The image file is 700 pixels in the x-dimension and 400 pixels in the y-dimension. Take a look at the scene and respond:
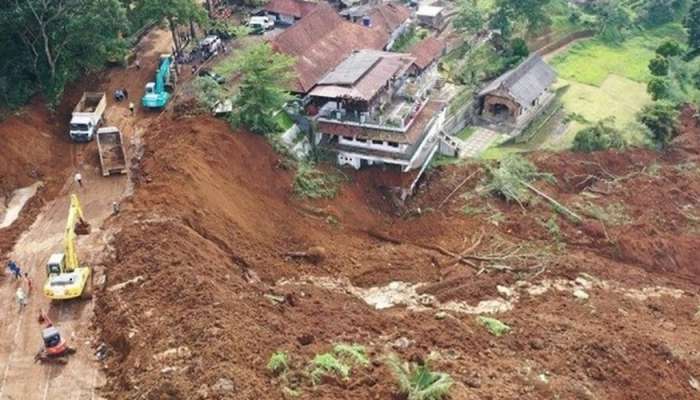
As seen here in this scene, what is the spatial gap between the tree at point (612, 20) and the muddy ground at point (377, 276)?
109ft

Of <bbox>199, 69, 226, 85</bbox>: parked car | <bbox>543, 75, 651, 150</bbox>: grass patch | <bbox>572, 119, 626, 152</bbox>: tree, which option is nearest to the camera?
<bbox>199, 69, 226, 85</bbox>: parked car

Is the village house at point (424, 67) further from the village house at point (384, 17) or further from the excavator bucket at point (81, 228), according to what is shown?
the excavator bucket at point (81, 228)

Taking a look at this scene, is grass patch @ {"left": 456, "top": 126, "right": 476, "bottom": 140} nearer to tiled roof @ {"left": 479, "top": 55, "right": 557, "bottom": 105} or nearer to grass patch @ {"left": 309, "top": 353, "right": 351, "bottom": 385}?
tiled roof @ {"left": 479, "top": 55, "right": 557, "bottom": 105}

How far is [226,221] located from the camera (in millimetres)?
43531

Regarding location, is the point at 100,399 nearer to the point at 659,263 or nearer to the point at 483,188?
the point at 483,188

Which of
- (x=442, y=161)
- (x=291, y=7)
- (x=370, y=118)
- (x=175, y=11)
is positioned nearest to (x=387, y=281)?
(x=370, y=118)

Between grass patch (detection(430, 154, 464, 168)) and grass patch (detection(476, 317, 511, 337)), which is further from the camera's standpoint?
grass patch (detection(430, 154, 464, 168))

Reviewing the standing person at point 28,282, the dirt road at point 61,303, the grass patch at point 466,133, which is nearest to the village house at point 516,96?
the grass patch at point 466,133

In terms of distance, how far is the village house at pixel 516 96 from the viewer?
66312 mm

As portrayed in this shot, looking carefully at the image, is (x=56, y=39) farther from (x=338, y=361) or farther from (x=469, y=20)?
(x=469, y=20)

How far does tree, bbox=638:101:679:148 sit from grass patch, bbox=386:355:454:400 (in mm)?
43672

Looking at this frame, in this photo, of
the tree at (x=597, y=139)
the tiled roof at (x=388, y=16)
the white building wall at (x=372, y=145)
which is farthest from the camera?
the tiled roof at (x=388, y=16)

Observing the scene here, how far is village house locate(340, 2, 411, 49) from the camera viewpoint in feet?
236

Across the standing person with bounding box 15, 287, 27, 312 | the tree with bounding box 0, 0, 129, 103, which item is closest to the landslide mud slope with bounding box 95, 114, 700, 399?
the standing person with bounding box 15, 287, 27, 312
